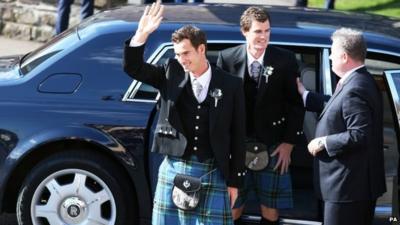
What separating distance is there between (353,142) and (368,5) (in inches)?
330

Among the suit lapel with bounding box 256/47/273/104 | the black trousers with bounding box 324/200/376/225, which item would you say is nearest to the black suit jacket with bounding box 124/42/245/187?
the suit lapel with bounding box 256/47/273/104

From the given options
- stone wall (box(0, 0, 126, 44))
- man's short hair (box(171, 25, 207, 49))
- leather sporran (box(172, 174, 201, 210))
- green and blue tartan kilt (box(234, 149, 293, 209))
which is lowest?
stone wall (box(0, 0, 126, 44))

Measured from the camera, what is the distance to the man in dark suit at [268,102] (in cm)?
465

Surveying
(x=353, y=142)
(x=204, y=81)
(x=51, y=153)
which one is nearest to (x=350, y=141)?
(x=353, y=142)

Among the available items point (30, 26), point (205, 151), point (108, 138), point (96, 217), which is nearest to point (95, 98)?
point (108, 138)

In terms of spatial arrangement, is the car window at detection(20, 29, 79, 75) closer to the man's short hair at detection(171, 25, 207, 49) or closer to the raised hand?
the raised hand

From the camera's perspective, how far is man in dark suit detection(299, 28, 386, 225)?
166 inches

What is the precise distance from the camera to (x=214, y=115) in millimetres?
4227

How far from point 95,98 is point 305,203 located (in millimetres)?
1459

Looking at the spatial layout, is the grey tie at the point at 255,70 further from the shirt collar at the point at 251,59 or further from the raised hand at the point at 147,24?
the raised hand at the point at 147,24

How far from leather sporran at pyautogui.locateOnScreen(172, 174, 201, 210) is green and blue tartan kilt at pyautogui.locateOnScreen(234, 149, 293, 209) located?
1.78ft

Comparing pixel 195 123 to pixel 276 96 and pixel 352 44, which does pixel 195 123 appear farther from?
pixel 352 44

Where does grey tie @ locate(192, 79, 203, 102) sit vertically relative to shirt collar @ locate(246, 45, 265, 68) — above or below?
below

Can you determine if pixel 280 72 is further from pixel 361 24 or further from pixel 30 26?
pixel 30 26
